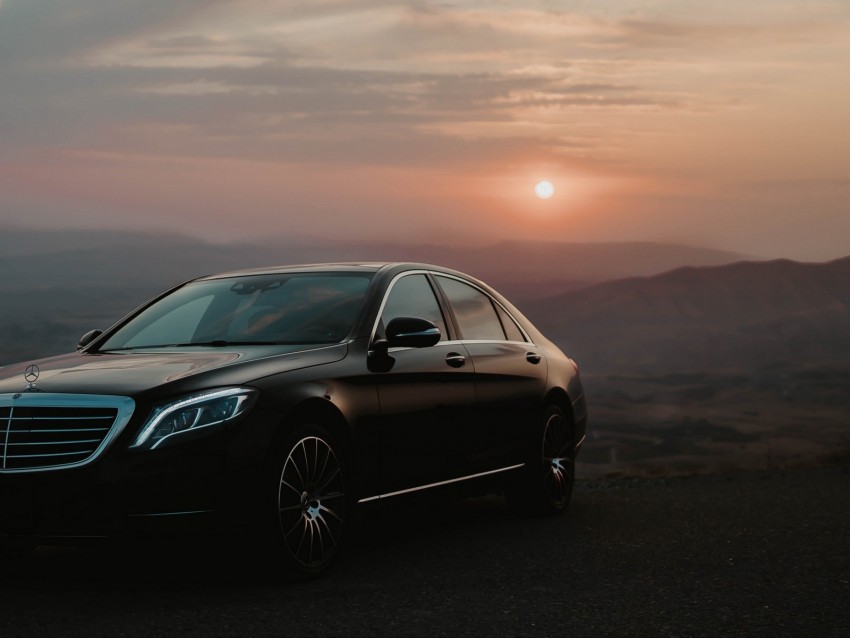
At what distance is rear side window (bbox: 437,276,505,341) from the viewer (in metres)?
9.31

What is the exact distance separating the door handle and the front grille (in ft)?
8.67

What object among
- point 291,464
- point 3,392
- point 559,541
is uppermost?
point 3,392

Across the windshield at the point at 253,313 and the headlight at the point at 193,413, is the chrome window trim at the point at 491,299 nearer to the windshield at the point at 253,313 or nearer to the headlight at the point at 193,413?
the windshield at the point at 253,313

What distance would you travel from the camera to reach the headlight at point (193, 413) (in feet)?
21.7

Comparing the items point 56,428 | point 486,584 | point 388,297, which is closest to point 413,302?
point 388,297

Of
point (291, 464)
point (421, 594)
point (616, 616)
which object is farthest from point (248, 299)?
point (616, 616)

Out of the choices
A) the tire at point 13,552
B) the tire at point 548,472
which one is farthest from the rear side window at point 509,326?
the tire at point 13,552

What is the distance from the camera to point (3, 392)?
705 centimetres

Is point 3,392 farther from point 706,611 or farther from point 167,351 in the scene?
point 706,611

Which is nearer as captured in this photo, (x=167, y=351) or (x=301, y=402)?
(x=301, y=402)

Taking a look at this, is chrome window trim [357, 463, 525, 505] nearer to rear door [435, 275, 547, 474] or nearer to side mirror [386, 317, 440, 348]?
rear door [435, 275, 547, 474]

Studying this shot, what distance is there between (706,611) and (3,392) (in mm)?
3769

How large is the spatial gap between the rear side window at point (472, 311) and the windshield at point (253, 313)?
1.01 meters

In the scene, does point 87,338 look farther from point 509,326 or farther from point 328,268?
point 509,326
